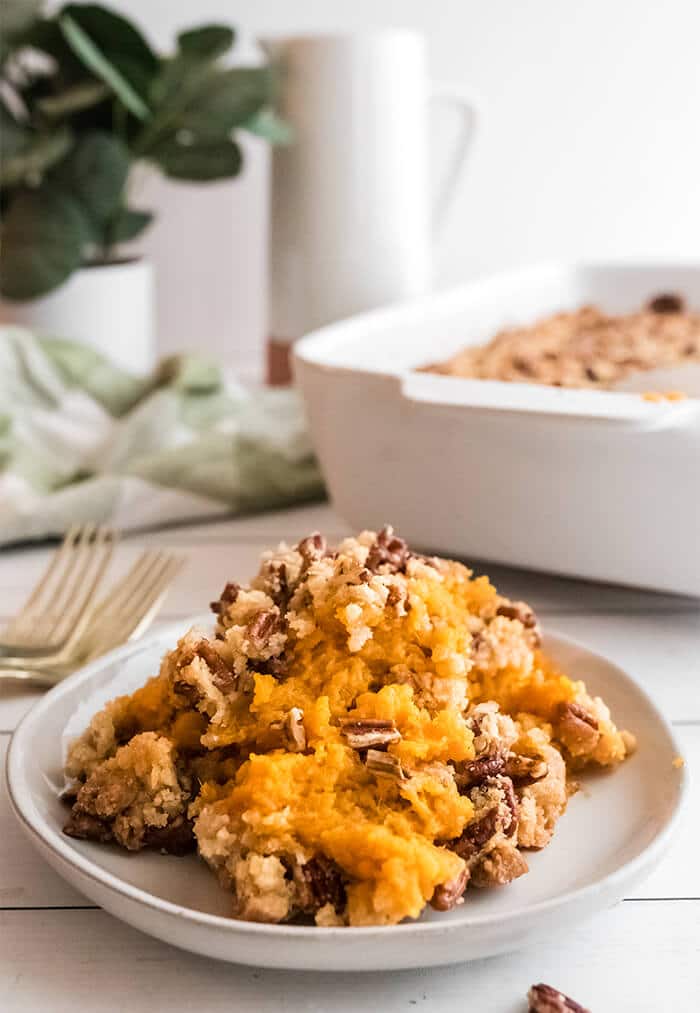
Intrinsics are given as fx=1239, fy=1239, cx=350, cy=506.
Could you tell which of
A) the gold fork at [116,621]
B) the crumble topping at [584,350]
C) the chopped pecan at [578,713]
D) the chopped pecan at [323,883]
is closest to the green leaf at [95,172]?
the crumble topping at [584,350]

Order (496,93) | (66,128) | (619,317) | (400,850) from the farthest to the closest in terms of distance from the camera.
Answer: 1. (496,93)
2. (66,128)
3. (619,317)
4. (400,850)

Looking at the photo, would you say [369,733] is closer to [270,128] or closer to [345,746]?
[345,746]

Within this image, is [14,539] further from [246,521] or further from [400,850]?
[400,850]

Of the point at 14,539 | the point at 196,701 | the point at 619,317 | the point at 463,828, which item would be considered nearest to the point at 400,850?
the point at 463,828

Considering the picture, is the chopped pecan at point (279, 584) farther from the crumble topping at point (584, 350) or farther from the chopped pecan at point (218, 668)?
the crumble topping at point (584, 350)

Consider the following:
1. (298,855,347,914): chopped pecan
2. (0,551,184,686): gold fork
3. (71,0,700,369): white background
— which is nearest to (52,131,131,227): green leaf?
(71,0,700,369): white background

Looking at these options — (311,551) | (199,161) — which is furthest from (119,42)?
(311,551)

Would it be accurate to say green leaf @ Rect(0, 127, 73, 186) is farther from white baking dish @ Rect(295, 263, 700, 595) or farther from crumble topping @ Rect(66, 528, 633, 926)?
crumble topping @ Rect(66, 528, 633, 926)

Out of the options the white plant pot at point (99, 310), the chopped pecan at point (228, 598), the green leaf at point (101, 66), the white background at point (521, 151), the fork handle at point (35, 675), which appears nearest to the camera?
the chopped pecan at point (228, 598)
